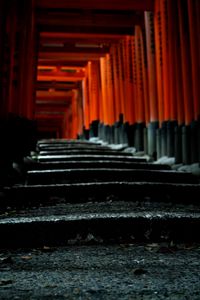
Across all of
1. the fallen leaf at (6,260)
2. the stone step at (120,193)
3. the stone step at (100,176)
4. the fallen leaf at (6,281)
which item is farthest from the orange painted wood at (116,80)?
the fallen leaf at (6,281)

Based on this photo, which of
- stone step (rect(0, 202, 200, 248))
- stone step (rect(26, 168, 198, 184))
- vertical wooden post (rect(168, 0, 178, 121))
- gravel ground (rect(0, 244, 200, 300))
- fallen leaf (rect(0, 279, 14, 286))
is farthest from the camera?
vertical wooden post (rect(168, 0, 178, 121))

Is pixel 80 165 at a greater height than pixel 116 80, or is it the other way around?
pixel 116 80

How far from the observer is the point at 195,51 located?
19.1 ft

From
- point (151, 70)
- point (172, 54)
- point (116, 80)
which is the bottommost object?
point (151, 70)

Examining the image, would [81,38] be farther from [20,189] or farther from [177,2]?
[20,189]

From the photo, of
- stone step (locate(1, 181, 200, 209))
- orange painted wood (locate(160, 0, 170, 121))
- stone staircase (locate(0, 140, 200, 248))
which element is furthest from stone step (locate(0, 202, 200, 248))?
orange painted wood (locate(160, 0, 170, 121))

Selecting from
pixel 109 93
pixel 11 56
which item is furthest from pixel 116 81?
pixel 11 56

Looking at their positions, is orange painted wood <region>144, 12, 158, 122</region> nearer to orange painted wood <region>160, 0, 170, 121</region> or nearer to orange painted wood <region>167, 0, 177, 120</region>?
orange painted wood <region>160, 0, 170, 121</region>

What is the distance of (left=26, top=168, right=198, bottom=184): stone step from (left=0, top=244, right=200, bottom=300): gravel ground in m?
1.99

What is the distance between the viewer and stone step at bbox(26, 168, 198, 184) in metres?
4.43

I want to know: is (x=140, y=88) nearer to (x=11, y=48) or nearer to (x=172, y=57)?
(x=172, y=57)

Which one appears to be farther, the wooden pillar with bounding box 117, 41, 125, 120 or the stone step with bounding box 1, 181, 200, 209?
the wooden pillar with bounding box 117, 41, 125, 120

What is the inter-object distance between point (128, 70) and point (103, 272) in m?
9.08

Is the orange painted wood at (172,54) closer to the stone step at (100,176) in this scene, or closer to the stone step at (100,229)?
the stone step at (100,176)
